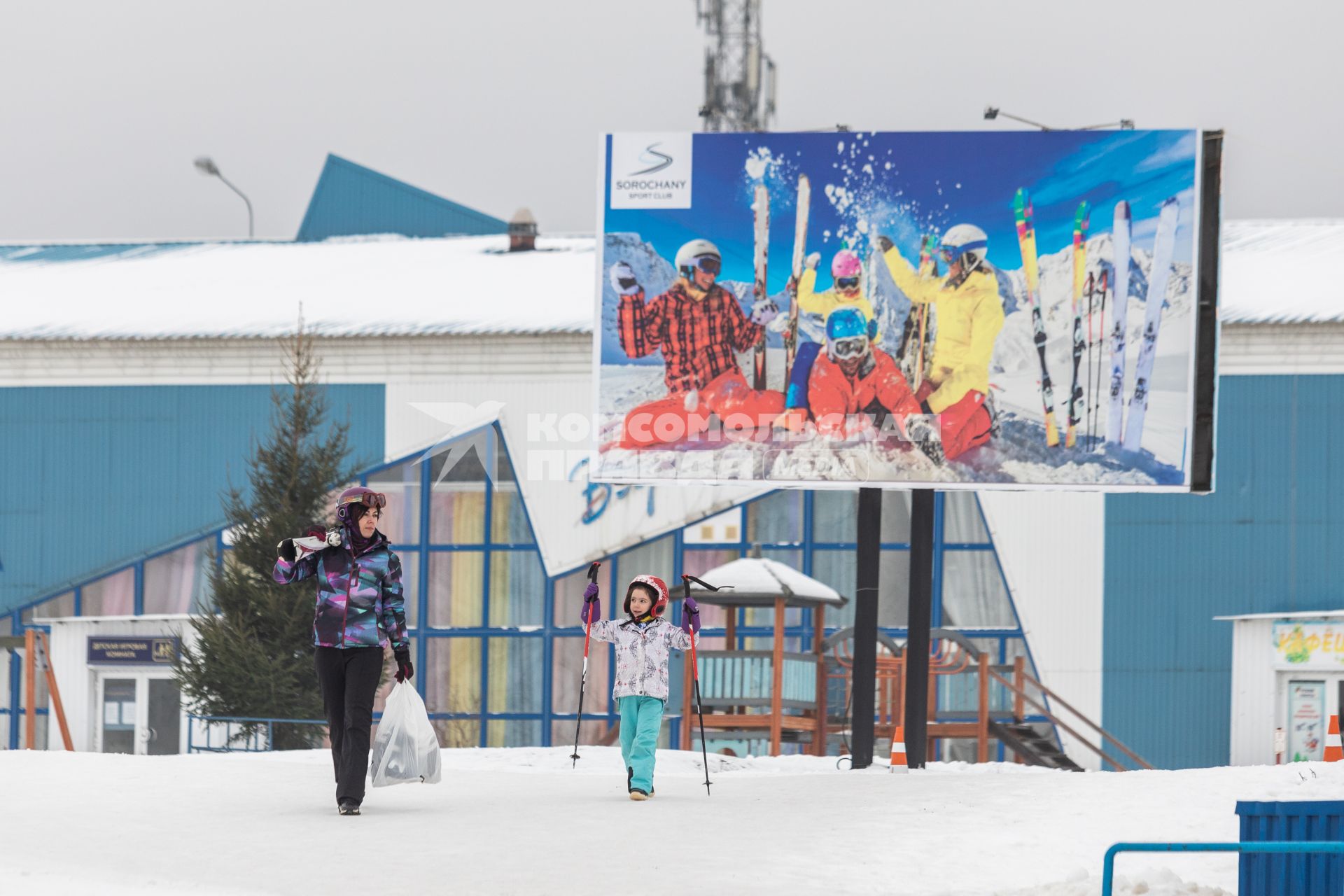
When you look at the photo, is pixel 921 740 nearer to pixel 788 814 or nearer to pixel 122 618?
pixel 788 814

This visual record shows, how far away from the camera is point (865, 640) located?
18.6 meters

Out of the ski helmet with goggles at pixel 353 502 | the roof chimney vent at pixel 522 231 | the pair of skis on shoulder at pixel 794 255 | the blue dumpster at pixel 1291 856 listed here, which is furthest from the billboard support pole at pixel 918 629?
the roof chimney vent at pixel 522 231

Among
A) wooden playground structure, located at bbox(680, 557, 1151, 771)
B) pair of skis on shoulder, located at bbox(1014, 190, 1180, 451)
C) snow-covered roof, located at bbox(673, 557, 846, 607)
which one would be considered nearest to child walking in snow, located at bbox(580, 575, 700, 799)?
pair of skis on shoulder, located at bbox(1014, 190, 1180, 451)

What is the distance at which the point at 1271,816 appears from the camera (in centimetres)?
848

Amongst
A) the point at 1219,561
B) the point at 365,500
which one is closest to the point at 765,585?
the point at 1219,561

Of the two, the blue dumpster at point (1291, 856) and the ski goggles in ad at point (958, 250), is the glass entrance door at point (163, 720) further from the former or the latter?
the blue dumpster at point (1291, 856)

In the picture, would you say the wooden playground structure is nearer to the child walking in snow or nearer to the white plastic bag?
the child walking in snow

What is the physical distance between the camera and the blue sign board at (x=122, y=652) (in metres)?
31.3

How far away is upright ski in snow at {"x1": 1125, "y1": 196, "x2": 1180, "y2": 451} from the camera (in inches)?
716

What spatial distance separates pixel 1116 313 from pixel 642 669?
24.4ft

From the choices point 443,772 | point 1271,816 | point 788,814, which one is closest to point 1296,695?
point 443,772

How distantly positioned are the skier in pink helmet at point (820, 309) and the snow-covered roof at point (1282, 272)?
33.9 feet

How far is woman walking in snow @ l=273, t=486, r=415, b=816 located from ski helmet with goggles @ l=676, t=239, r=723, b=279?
7.93 m

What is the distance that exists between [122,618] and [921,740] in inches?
663
